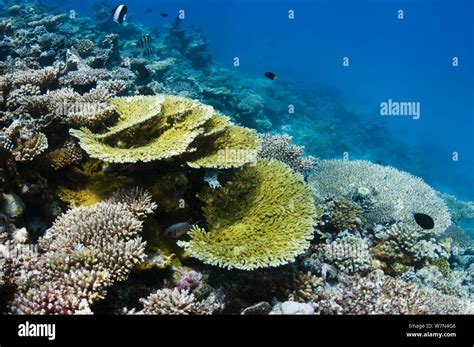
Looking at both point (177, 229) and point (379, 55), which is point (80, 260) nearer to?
point (177, 229)

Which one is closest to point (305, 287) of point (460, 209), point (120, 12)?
point (120, 12)

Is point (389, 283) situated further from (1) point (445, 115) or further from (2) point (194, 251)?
(1) point (445, 115)

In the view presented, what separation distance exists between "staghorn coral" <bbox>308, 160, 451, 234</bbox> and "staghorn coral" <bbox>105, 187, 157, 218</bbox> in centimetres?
359

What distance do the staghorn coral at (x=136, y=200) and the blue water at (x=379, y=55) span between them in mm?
23958

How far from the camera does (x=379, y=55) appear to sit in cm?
12988

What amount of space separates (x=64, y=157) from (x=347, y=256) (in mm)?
4124

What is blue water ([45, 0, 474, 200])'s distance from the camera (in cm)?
3830

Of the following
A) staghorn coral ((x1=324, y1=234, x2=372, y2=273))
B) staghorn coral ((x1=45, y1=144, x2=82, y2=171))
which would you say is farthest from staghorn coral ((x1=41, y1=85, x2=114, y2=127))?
staghorn coral ((x1=324, y1=234, x2=372, y2=273))

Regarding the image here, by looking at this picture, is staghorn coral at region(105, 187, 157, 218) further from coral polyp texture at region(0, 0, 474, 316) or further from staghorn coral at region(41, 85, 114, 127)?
staghorn coral at region(41, 85, 114, 127)

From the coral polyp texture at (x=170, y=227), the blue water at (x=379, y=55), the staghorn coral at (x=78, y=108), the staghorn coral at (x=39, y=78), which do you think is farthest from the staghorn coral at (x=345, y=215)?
the blue water at (x=379, y=55)

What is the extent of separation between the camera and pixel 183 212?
4492 mm

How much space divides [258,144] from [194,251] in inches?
71.3

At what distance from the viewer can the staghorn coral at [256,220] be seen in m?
3.90

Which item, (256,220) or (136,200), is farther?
(256,220)
